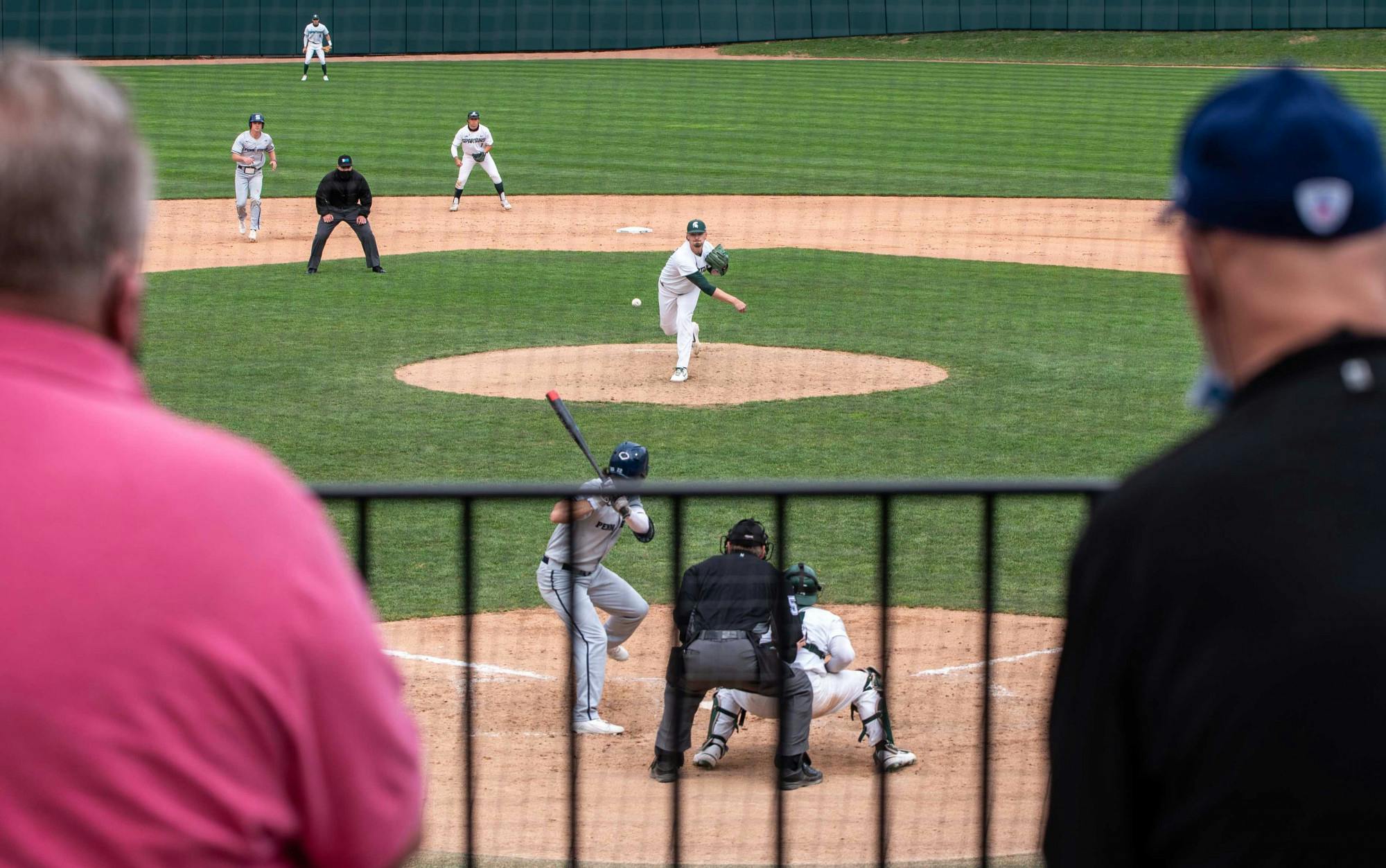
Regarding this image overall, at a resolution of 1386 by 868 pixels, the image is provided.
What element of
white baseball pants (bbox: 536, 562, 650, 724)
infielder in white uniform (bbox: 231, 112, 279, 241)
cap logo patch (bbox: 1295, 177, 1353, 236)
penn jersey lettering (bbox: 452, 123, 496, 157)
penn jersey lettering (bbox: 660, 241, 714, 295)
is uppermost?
penn jersey lettering (bbox: 452, 123, 496, 157)

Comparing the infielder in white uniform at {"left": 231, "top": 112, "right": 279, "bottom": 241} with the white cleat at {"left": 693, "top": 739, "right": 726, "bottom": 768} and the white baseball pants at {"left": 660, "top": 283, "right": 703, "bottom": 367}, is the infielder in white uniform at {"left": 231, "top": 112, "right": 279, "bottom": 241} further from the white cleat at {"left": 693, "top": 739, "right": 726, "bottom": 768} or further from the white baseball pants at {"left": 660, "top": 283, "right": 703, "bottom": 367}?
the white cleat at {"left": 693, "top": 739, "right": 726, "bottom": 768}

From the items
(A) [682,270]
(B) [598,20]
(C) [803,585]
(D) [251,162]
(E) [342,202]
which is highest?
(B) [598,20]

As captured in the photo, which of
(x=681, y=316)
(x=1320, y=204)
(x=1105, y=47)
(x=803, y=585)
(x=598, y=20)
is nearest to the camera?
(x=1320, y=204)

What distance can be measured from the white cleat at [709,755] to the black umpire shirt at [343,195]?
49.1ft

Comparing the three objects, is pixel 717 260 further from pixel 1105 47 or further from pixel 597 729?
pixel 1105 47

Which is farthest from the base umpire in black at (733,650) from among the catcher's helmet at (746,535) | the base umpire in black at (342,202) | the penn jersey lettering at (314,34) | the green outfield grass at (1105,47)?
the green outfield grass at (1105,47)

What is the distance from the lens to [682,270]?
15641 mm

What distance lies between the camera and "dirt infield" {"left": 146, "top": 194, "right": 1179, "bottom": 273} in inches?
947

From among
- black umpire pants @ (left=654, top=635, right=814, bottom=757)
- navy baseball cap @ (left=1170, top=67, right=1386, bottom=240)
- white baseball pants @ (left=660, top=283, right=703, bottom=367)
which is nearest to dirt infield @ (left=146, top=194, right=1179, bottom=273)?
white baseball pants @ (left=660, top=283, right=703, bottom=367)

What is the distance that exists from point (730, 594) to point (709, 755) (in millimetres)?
761

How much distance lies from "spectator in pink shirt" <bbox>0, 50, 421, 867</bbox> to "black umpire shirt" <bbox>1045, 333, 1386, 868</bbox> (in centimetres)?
75

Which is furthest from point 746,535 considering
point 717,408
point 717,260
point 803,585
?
point 717,260

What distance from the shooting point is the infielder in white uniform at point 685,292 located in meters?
15.6

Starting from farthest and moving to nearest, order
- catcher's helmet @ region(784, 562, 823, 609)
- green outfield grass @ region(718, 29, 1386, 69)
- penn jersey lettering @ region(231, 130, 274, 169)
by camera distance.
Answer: green outfield grass @ region(718, 29, 1386, 69) → penn jersey lettering @ region(231, 130, 274, 169) → catcher's helmet @ region(784, 562, 823, 609)
